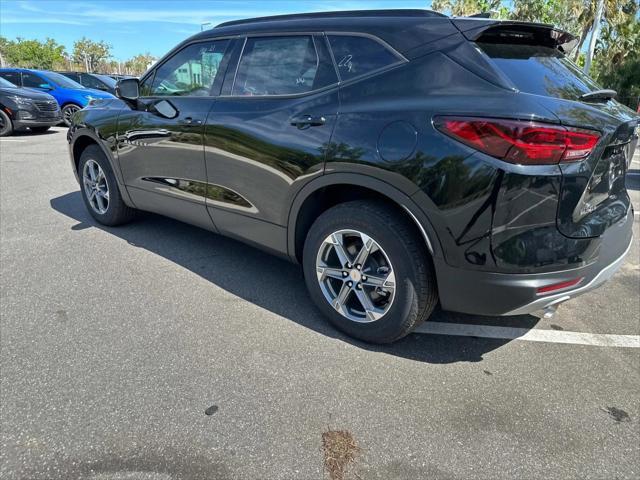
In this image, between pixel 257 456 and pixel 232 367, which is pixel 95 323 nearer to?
pixel 232 367

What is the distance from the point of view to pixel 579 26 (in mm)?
27375

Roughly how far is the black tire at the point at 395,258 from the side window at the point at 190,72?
4.95ft

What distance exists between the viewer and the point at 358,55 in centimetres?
260

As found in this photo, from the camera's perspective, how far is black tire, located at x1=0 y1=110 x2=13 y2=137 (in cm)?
1162

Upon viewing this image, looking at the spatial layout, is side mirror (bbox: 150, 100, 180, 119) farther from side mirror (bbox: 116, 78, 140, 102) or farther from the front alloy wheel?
the front alloy wheel

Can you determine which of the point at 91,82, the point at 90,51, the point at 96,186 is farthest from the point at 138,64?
the point at 96,186

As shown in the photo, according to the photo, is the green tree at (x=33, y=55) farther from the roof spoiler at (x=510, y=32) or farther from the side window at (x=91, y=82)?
the roof spoiler at (x=510, y=32)

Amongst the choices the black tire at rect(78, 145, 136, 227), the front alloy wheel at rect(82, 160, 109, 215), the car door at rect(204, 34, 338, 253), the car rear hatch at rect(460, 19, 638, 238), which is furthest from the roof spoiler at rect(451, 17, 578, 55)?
the front alloy wheel at rect(82, 160, 109, 215)

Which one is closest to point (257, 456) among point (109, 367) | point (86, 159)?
point (109, 367)

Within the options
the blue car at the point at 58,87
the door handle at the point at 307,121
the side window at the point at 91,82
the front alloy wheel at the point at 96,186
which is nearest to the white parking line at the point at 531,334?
the door handle at the point at 307,121

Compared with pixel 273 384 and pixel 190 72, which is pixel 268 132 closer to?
pixel 190 72

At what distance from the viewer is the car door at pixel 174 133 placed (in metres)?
3.36

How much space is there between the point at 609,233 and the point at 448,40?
50.9 inches

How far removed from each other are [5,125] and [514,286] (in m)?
13.5
